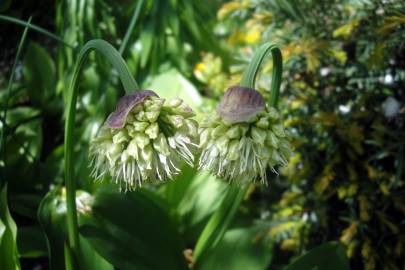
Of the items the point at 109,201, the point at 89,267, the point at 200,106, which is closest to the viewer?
the point at 89,267

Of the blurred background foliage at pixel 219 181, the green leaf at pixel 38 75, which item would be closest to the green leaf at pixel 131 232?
the blurred background foliage at pixel 219 181

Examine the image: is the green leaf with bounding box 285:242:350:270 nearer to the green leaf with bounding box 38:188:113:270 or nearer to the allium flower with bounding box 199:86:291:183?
the allium flower with bounding box 199:86:291:183

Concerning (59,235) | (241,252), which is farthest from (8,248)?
(241,252)

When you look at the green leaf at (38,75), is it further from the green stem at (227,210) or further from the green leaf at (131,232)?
the green stem at (227,210)

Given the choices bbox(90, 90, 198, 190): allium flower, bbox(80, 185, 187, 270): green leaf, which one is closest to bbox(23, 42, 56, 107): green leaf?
bbox(80, 185, 187, 270): green leaf

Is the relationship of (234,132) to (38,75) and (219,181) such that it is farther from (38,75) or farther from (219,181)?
(38,75)

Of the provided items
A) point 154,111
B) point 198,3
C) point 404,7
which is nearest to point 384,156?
point 404,7

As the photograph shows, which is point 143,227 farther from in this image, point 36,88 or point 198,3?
point 198,3
